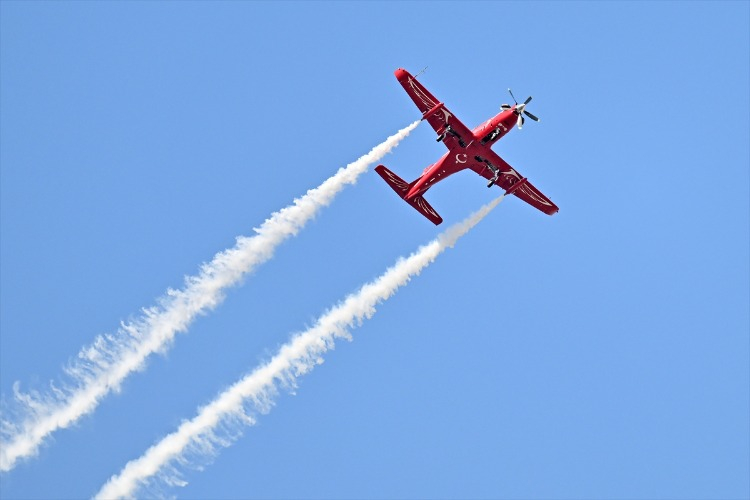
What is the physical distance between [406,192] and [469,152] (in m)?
4.94

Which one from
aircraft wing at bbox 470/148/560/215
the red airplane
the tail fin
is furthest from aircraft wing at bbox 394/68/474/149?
the tail fin

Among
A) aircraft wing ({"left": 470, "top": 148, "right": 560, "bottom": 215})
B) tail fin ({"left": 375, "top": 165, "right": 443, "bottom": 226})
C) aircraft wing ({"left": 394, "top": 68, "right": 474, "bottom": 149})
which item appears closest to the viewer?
aircraft wing ({"left": 394, "top": 68, "right": 474, "bottom": 149})

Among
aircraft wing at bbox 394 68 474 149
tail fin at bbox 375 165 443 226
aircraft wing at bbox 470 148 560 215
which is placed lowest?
tail fin at bbox 375 165 443 226

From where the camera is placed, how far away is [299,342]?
7462 centimetres

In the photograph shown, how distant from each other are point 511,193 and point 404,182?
6.46 m

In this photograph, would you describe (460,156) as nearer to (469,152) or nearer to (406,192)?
(469,152)

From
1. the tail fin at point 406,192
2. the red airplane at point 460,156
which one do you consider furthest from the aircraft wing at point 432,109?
the tail fin at point 406,192

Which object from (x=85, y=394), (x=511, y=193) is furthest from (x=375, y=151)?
(x=85, y=394)

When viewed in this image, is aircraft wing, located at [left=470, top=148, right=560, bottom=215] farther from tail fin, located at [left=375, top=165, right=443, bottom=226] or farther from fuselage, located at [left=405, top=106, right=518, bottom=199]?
tail fin, located at [left=375, top=165, right=443, bottom=226]

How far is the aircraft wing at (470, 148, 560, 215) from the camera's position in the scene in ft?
257

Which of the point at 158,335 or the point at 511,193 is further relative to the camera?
the point at 511,193

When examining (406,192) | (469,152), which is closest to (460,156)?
(469,152)

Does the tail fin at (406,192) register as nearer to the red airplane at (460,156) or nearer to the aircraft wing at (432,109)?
the red airplane at (460,156)

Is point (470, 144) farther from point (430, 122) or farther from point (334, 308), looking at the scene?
point (334, 308)
